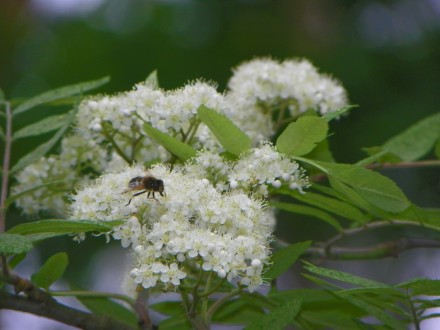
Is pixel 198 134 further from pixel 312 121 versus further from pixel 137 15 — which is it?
pixel 137 15

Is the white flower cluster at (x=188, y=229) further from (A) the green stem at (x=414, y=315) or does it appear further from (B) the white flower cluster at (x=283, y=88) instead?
(B) the white flower cluster at (x=283, y=88)

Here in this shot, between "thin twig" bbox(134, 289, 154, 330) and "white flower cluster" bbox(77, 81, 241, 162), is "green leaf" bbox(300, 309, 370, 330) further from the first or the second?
"white flower cluster" bbox(77, 81, 241, 162)

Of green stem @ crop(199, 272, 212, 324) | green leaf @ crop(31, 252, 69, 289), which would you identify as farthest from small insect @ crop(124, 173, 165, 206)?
green leaf @ crop(31, 252, 69, 289)

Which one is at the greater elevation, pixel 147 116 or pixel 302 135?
pixel 147 116

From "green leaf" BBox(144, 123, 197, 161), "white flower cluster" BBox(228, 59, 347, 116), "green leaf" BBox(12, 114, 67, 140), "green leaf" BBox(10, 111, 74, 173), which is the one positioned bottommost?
"green leaf" BBox(144, 123, 197, 161)

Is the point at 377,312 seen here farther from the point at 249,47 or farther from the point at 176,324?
the point at 249,47

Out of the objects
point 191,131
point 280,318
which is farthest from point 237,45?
point 280,318
